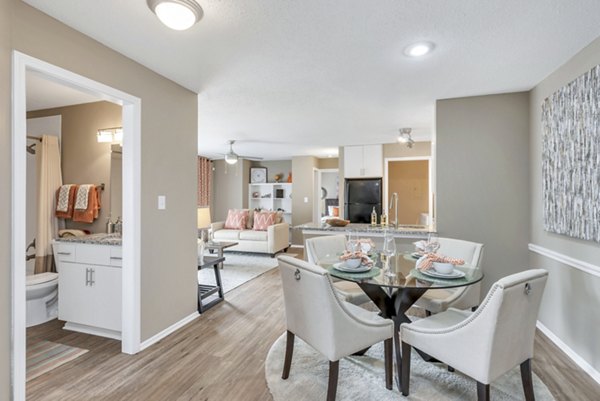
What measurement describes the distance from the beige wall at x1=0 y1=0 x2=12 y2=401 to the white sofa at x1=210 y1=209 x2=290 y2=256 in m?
4.43

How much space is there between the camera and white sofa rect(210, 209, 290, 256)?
621cm

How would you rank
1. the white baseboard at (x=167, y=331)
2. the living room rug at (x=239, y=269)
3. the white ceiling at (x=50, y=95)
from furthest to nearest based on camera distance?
1. the living room rug at (x=239, y=269)
2. the white ceiling at (x=50, y=95)
3. the white baseboard at (x=167, y=331)

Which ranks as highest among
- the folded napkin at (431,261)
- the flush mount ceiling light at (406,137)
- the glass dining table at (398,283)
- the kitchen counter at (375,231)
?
the flush mount ceiling light at (406,137)

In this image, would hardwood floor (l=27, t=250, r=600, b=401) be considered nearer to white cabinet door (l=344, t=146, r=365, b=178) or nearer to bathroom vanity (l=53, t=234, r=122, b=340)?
bathroom vanity (l=53, t=234, r=122, b=340)

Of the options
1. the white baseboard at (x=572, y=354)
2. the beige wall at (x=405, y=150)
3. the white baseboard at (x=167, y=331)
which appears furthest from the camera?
the beige wall at (x=405, y=150)

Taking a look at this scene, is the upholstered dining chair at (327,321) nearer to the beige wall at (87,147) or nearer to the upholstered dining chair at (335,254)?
the upholstered dining chair at (335,254)

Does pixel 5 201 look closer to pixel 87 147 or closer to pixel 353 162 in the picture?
pixel 87 147

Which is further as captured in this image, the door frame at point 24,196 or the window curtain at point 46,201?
the window curtain at point 46,201

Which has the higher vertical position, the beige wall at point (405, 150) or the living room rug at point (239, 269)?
the beige wall at point (405, 150)

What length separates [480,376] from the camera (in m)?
1.51

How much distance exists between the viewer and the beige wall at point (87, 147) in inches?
128

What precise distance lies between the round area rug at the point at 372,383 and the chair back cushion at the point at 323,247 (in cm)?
85

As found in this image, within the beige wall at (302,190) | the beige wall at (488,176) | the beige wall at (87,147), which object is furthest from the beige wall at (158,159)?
the beige wall at (302,190)

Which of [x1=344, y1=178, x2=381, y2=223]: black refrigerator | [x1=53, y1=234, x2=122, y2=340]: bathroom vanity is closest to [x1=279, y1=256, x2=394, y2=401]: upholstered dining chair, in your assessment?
[x1=53, y1=234, x2=122, y2=340]: bathroom vanity
